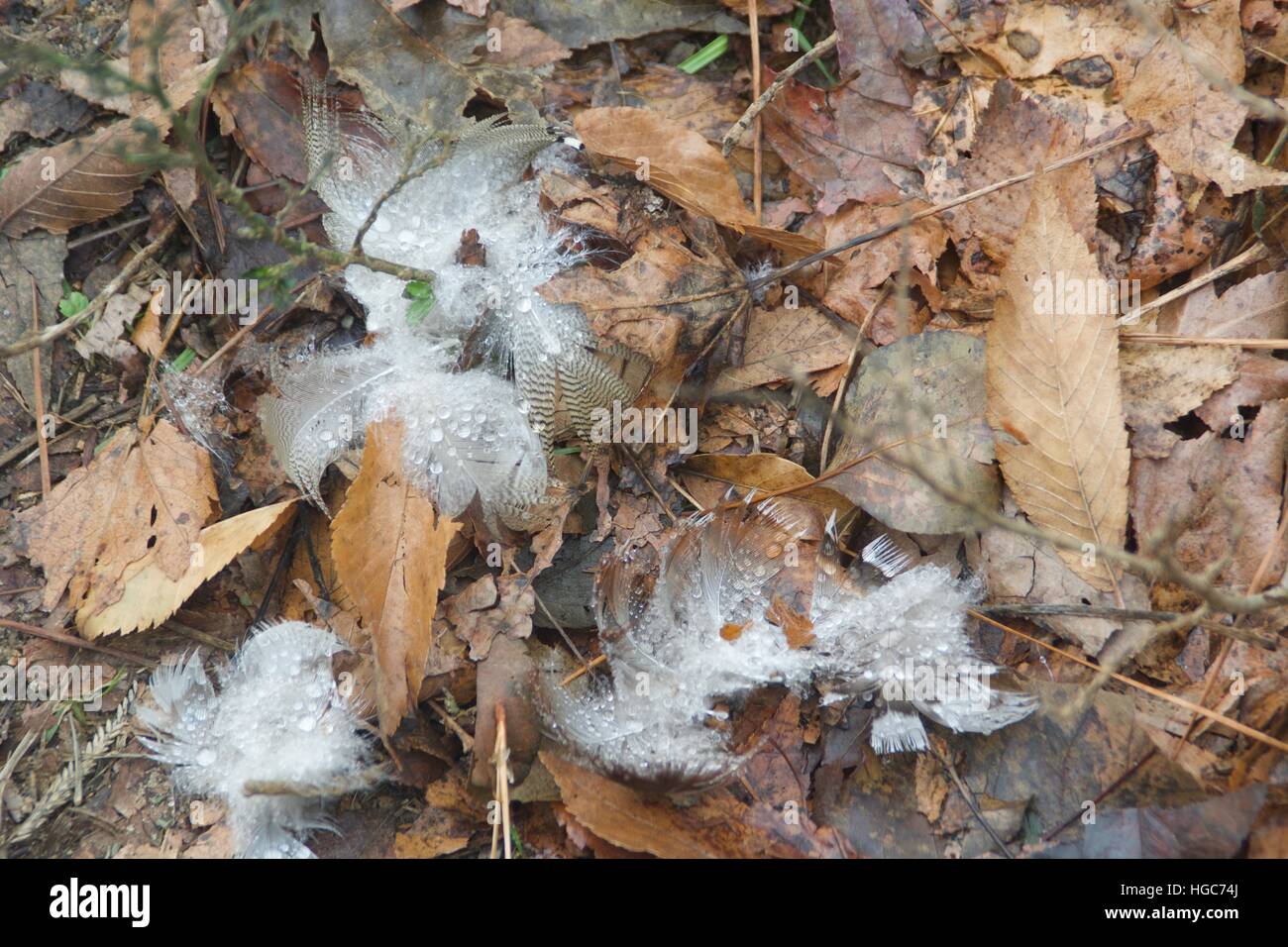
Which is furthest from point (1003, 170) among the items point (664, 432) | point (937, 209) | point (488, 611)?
point (488, 611)

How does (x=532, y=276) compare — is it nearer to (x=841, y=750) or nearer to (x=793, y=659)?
(x=793, y=659)

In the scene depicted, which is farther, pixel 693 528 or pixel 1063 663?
pixel 693 528

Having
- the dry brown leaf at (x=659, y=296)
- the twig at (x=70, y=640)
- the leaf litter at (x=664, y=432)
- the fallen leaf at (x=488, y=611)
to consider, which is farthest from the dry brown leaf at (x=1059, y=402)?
the twig at (x=70, y=640)

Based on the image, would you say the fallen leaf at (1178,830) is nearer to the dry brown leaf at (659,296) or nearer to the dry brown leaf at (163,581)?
the dry brown leaf at (659,296)

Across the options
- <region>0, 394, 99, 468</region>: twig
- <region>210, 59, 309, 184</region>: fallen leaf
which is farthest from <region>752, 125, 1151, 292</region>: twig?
<region>0, 394, 99, 468</region>: twig

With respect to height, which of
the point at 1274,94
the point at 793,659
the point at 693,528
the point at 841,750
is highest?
the point at 1274,94

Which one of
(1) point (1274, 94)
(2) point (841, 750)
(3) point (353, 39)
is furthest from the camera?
(3) point (353, 39)

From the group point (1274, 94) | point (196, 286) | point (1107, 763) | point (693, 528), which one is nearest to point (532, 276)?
point (693, 528)

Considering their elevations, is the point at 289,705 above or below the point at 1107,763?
below
